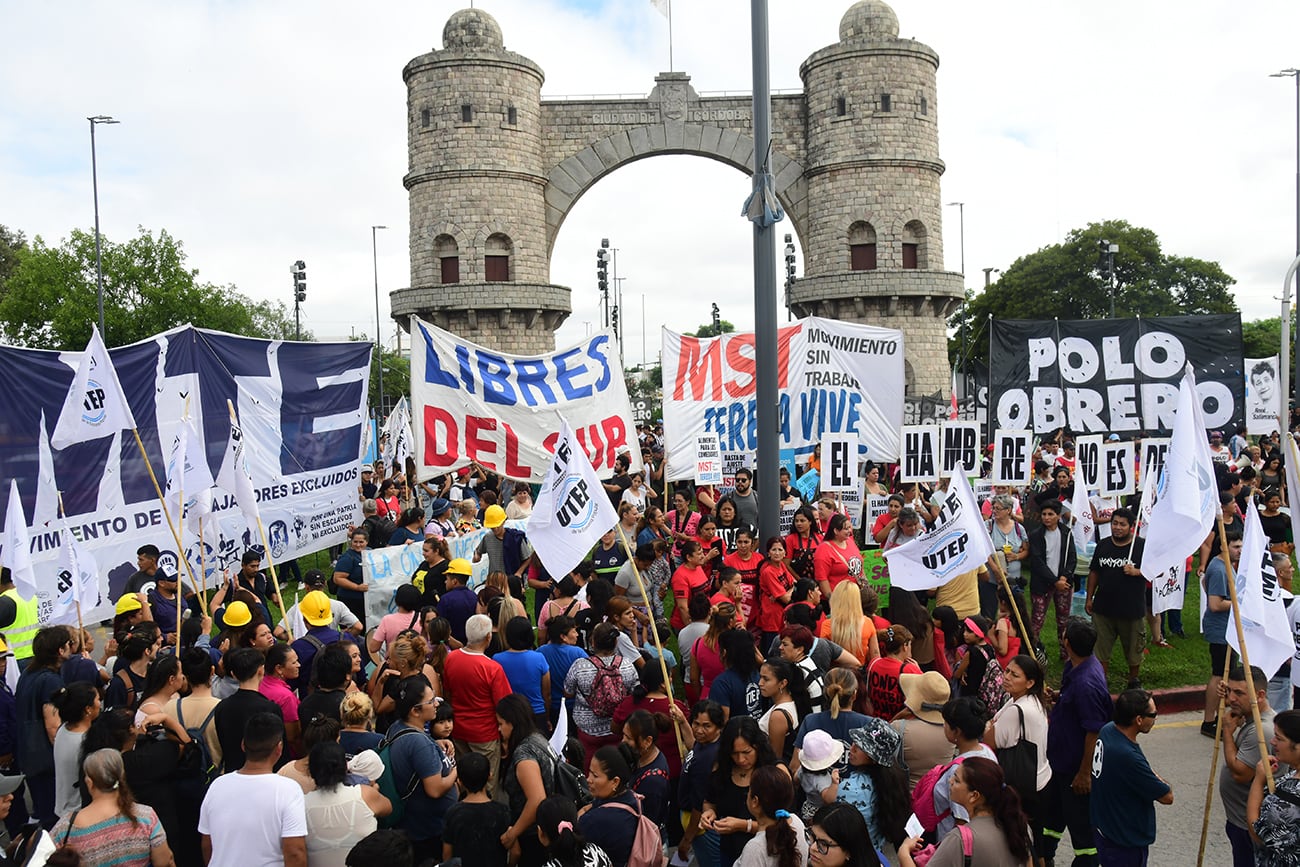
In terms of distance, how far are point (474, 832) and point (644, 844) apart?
0.76 m

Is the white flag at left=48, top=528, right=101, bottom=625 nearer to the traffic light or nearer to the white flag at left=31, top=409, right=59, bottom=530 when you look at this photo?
the white flag at left=31, top=409, right=59, bottom=530

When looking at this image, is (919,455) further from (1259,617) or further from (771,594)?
(1259,617)

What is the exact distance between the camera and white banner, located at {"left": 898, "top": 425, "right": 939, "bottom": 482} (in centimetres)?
1172

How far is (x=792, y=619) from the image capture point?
23.2 feet

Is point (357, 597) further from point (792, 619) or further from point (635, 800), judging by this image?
point (635, 800)

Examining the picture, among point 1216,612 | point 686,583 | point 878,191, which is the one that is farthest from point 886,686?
point 878,191

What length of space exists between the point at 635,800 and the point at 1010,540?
6.50 m

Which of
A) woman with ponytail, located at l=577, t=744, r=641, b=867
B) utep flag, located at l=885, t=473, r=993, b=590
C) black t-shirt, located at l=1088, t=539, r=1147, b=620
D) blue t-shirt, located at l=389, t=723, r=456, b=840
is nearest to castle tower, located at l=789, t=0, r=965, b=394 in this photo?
black t-shirt, located at l=1088, t=539, r=1147, b=620

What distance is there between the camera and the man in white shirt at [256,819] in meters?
4.58

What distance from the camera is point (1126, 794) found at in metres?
5.15

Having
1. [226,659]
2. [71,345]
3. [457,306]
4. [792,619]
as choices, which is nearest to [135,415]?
[226,659]

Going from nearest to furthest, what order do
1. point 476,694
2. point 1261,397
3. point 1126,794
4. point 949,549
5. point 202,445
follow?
point 1126,794
point 476,694
point 949,549
point 202,445
point 1261,397

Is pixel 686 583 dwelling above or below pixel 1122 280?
below

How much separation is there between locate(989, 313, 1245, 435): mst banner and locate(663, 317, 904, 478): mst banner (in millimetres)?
1843
